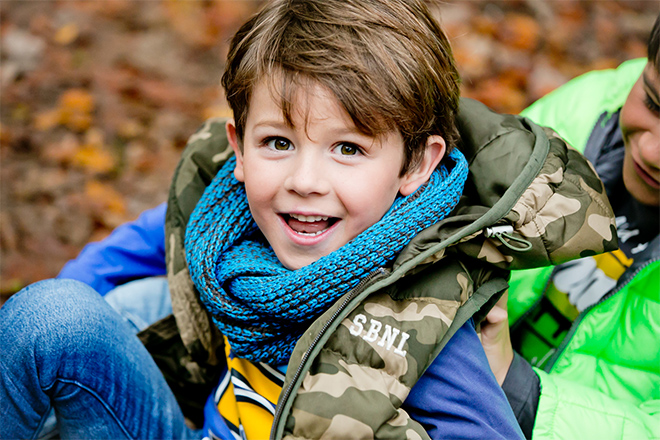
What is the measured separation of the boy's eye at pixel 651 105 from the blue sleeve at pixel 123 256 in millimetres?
1503

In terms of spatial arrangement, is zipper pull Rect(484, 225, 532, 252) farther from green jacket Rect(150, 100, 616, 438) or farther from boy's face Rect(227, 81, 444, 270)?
boy's face Rect(227, 81, 444, 270)

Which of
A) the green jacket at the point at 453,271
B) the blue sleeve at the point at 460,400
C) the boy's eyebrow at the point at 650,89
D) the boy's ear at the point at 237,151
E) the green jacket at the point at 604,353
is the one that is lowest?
the green jacket at the point at 604,353

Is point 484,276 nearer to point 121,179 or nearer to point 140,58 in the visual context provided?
point 121,179

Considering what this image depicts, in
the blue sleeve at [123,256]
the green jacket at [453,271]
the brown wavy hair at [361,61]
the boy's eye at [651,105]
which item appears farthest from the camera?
the blue sleeve at [123,256]

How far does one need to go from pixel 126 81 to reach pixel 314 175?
2.57 m

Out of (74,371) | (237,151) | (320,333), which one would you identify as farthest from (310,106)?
(74,371)

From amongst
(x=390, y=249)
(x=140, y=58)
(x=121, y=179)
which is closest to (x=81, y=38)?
(x=140, y=58)

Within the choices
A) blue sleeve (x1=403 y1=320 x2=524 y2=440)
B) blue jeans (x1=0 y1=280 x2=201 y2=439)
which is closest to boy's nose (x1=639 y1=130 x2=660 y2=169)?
blue sleeve (x1=403 y1=320 x2=524 y2=440)

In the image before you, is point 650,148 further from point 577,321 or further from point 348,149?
point 348,149

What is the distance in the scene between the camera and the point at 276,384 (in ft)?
4.98

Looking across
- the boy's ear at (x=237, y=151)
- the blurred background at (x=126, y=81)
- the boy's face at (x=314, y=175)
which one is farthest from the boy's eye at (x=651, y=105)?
the blurred background at (x=126, y=81)

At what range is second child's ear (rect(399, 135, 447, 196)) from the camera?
1504 mm

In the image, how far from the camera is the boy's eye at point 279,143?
1.41 m

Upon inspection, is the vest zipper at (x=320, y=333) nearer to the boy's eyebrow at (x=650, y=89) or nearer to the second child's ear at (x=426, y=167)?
the second child's ear at (x=426, y=167)
